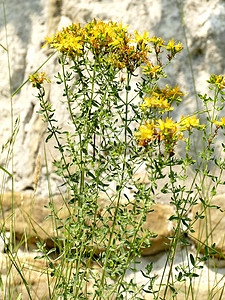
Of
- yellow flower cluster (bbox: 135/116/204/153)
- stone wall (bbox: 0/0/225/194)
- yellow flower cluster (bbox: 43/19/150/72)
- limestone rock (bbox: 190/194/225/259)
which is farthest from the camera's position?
stone wall (bbox: 0/0/225/194)

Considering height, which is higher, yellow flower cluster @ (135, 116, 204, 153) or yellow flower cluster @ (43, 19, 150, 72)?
yellow flower cluster @ (43, 19, 150, 72)

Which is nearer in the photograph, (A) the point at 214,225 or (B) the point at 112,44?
(B) the point at 112,44

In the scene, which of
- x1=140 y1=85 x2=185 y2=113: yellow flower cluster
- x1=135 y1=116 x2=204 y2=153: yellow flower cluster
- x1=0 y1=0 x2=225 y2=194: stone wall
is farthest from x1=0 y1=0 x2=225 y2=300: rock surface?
x1=135 y1=116 x2=204 y2=153: yellow flower cluster

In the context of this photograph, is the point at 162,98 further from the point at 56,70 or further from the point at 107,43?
the point at 56,70

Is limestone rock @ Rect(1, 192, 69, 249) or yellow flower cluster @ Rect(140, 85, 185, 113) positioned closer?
yellow flower cluster @ Rect(140, 85, 185, 113)

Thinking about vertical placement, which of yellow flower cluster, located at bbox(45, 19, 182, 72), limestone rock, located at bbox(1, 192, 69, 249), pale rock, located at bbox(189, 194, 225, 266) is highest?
yellow flower cluster, located at bbox(45, 19, 182, 72)

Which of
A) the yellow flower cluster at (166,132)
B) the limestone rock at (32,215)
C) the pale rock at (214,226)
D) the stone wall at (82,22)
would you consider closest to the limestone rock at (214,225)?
the pale rock at (214,226)

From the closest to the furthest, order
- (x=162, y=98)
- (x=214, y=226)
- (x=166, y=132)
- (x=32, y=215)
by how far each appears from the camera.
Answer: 1. (x=166, y=132)
2. (x=162, y=98)
3. (x=214, y=226)
4. (x=32, y=215)

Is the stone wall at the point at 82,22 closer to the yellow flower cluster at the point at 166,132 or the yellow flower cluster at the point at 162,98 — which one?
the yellow flower cluster at the point at 162,98

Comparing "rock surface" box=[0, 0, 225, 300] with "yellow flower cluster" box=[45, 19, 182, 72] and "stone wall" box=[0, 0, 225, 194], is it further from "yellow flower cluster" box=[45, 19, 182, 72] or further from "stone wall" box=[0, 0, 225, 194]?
"yellow flower cluster" box=[45, 19, 182, 72]

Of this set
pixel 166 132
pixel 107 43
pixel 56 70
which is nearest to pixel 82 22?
pixel 56 70

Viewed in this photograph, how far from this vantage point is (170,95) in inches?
55.0

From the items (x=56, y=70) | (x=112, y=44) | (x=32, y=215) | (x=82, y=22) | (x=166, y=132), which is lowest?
(x=166, y=132)

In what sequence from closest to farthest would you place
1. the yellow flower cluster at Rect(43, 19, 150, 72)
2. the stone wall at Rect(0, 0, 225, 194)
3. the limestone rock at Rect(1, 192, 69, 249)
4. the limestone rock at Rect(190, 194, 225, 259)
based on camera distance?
the yellow flower cluster at Rect(43, 19, 150, 72) → the limestone rock at Rect(190, 194, 225, 259) → the stone wall at Rect(0, 0, 225, 194) → the limestone rock at Rect(1, 192, 69, 249)
